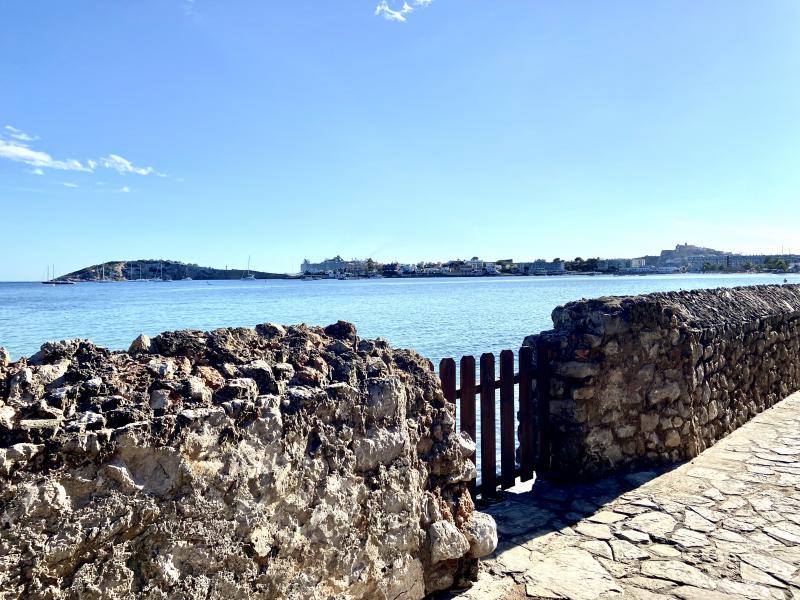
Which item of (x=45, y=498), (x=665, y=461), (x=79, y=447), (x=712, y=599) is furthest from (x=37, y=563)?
(x=665, y=461)

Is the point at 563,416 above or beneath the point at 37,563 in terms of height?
beneath

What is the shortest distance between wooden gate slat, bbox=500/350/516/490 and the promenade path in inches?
8.8

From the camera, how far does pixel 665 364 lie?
596cm

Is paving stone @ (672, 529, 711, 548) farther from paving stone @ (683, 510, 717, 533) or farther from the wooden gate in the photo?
the wooden gate

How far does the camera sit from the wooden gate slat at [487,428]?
5094 millimetres

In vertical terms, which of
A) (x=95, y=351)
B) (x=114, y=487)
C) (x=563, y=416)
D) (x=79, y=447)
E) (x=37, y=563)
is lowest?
(x=563, y=416)

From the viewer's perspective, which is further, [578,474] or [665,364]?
[665,364]

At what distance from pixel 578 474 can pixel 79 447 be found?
4.67m

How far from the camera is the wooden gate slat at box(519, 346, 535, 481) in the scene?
5578 millimetres

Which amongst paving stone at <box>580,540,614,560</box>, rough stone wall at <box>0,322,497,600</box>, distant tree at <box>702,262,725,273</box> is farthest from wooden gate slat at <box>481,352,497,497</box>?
distant tree at <box>702,262,725,273</box>

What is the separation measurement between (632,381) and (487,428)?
1.70 metres

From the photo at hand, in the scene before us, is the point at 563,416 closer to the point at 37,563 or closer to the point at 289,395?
the point at 289,395

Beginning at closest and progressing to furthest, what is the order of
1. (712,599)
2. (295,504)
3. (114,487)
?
(114,487)
(295,504)
(712,599)

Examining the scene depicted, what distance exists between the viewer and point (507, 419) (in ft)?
17.7
